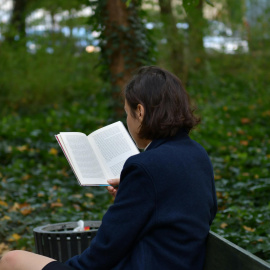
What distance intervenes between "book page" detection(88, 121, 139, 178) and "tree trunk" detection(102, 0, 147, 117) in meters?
3.44

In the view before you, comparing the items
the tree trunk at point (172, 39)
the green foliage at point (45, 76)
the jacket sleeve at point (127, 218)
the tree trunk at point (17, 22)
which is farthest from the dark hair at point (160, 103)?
the tree trunk at point (172, 39)

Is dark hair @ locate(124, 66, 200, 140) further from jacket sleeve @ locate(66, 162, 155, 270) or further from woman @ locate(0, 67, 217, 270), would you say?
jacket sleeve @ locate(66, 162, 155, 270)

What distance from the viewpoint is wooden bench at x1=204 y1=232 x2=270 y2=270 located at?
1.71 meters

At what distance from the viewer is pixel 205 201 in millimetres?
2068

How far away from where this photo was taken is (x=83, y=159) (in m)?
2.60

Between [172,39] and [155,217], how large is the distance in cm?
997

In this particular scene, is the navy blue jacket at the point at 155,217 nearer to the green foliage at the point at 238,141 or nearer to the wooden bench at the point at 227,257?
the wooden bench at the point at 227,257

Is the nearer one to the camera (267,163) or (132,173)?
(132,173)

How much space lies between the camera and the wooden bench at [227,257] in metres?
1.71

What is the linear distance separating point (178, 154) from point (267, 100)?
8.40m

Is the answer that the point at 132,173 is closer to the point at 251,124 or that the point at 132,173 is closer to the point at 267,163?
the point at 267,163

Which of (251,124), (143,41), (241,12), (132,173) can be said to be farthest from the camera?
(241,12)

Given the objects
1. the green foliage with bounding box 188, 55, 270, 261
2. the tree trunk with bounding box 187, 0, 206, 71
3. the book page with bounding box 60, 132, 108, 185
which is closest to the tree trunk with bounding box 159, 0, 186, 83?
the tree trunk with bounding box 187, 0, 206, 71

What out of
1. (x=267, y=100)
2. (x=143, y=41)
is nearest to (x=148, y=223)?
(x=143, y=41)
